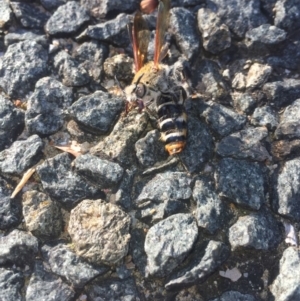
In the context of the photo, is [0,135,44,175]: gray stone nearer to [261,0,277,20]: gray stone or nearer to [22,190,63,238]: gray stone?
[22,190,63,238]: gray stone

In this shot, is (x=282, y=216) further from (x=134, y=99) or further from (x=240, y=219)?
(x=134, y=99)

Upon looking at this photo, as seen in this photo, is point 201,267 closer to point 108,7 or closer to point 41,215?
point 41,215

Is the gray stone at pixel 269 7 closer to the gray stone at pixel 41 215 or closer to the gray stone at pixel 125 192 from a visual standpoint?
the gray stone at pixel 125 192

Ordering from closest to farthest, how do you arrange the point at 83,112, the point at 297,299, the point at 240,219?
the point at 297,299 → the point at 240,219 → the point at 83,112

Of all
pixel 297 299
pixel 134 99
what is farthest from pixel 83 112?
pixel 297 299

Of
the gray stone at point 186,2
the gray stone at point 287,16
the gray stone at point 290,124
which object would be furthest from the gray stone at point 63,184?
the gray stone at point 287,16

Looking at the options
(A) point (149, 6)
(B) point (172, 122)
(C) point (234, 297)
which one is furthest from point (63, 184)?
(A) point (149, 6)
